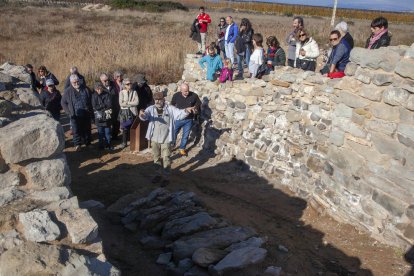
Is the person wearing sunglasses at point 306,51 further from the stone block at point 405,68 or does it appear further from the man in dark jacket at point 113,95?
the man in dark jacket at point 113,95

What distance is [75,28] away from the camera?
1053 inches

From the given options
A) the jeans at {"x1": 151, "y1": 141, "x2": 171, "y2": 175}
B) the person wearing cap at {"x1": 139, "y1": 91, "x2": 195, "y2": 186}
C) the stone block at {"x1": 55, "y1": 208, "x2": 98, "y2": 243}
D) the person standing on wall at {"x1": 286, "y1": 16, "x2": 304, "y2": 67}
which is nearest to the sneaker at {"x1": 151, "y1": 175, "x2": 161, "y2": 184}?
the person wearing cap at {"x1": 139, "y1": 91, "x2": 195, "y2": 186}

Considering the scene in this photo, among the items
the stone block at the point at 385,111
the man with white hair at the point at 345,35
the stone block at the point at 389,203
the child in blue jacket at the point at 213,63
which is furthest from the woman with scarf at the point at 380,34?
the child in blue jacket at the point at 213,63

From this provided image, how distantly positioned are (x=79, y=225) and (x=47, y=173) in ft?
2.60

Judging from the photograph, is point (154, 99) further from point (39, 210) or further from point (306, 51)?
point (39, 210)

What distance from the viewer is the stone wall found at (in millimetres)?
5309

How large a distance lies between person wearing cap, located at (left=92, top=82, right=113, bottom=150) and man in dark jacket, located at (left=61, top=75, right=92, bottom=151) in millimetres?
304

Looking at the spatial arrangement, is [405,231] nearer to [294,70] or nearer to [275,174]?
[275,174]

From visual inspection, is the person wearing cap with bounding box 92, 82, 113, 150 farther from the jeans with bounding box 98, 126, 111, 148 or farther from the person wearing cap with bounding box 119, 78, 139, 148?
Answer: the person wearing cap with bounding box 119, 78, 139, 148

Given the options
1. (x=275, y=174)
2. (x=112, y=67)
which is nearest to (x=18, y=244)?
(x=275, y=174)

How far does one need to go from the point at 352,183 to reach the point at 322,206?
87cm

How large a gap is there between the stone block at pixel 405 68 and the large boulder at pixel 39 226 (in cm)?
466

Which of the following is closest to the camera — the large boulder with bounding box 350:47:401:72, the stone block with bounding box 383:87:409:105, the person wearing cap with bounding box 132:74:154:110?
the stone block with bounding box 383:87:409:105

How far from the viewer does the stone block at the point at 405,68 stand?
16.7ft
